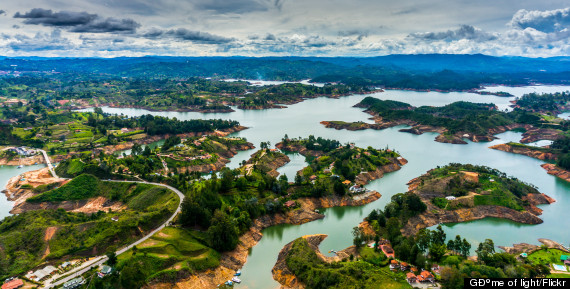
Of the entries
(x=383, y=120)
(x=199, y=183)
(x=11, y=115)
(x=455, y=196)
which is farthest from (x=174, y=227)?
(x=11, y=115)

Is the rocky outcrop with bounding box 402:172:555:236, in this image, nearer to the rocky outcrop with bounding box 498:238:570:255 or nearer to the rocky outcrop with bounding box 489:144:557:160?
the rocky outcrop with bounding box 498:238:570:255

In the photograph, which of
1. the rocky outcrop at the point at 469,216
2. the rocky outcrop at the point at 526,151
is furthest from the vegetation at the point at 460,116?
the rocky outcrop at the point at 469,216

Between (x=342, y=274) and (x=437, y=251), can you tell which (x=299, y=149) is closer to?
(x=437, y=251)

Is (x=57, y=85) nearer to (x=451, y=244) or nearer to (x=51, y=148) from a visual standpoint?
(x=51, y=148)

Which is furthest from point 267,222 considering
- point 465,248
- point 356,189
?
point 465,248

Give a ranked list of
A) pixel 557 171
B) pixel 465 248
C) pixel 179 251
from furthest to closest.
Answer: pixel 557 171
pixel 465 248
pixel 179 251

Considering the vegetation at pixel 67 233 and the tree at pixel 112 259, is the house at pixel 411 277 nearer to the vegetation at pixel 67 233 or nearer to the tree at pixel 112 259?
the tree at pixel 112 259
